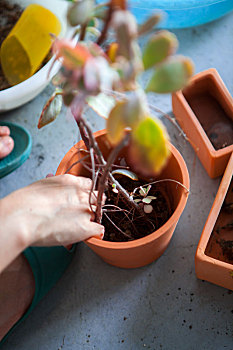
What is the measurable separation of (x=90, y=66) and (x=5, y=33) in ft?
2.88

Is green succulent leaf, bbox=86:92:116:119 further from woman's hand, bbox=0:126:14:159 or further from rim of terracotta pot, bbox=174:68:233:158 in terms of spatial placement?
woman's hand, bbox=0:126:14:159

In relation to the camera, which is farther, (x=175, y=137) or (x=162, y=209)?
(x=175, y=137)

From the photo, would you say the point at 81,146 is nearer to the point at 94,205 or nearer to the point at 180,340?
the point at 94,205

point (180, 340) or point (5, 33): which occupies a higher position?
point (5, 33)

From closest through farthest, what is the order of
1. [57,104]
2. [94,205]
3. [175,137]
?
[57,104] → [94,205] → [175,137]

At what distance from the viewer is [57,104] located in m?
0.55

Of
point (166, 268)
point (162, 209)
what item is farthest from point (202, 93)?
point (166, 268)

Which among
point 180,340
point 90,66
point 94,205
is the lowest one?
point 180,340

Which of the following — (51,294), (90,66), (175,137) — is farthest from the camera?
(175,137)

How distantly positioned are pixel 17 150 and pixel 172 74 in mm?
750

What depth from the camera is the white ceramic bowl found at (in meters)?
0.95

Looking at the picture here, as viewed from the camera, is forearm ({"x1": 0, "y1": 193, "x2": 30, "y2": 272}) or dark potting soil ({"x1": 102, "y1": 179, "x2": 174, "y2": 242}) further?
dark potting soil ({"x1": 102, "y1": 179, "x2": 174, "y2": 242})

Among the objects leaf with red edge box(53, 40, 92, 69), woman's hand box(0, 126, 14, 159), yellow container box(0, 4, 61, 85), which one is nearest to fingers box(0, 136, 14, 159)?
woman's hand box(0, 126, 14, 159)

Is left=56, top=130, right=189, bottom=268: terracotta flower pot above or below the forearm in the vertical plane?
below
